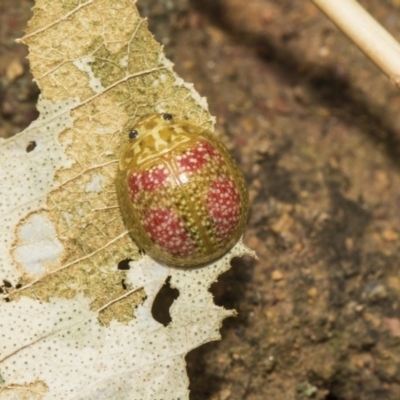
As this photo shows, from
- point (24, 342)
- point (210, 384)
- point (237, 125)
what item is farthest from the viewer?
point (237, 125)

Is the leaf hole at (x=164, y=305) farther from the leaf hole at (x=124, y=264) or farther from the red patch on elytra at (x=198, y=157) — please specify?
the red patch on elytra at (x=198, y=157)

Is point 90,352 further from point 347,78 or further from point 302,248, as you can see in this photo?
point 347,78

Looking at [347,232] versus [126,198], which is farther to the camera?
[347,232]

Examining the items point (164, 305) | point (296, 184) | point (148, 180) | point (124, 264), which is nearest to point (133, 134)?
point (148, 180)

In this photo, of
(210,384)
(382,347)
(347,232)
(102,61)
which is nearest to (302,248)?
(347,232)

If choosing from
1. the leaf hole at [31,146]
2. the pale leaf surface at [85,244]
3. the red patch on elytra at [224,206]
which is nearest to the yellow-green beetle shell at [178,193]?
the red patch on elytra at [224,206]

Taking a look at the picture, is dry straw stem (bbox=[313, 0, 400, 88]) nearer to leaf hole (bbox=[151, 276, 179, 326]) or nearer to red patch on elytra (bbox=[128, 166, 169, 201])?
red patch on elytra (bbox=[128, 166, 169, 201])
